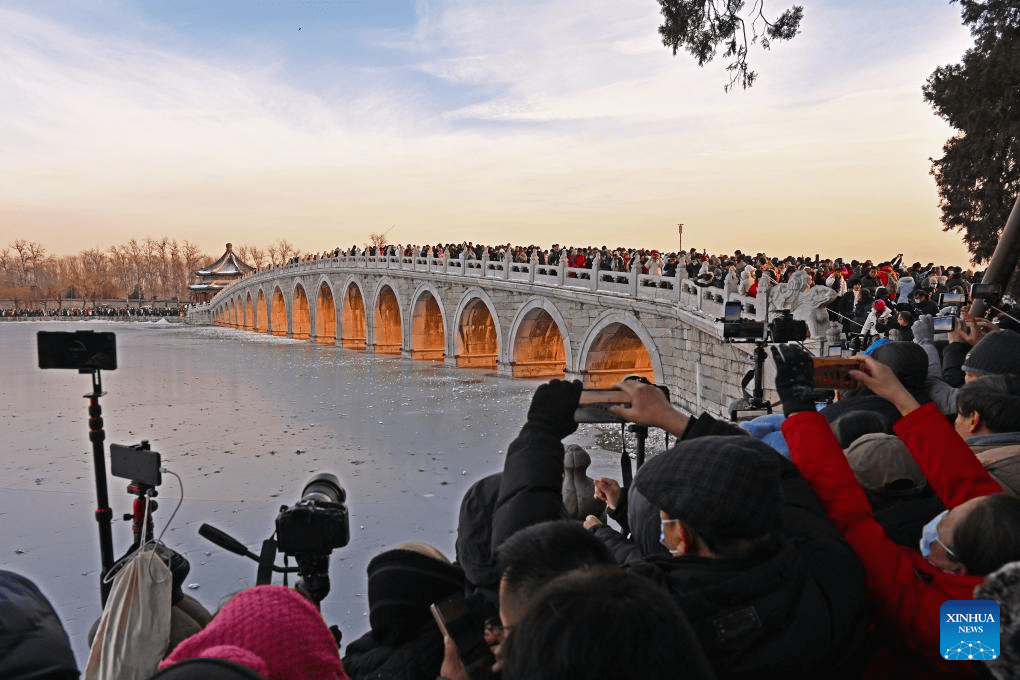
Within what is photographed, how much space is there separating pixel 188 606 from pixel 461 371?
2173 cm

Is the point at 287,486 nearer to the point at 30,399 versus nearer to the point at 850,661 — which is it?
the point at 850,661

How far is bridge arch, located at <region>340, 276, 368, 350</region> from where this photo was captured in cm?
3516

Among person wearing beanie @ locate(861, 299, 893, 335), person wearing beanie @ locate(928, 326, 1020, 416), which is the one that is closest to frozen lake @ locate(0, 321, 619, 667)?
person wearing beanie @ locate(928, 326, 1020, 416)

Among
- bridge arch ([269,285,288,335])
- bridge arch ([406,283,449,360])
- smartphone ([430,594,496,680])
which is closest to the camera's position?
smartphone ([430,594,496,680])

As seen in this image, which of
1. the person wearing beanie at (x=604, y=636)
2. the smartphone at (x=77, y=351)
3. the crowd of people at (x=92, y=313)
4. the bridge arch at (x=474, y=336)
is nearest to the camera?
the person wearing beanie at (x=604, y=636)

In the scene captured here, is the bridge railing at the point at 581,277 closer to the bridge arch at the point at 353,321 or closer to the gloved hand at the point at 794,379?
the bridge arch at the point at 353,321

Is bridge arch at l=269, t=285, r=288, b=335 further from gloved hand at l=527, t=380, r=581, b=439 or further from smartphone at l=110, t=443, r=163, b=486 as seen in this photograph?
gloved hand at l=527, t=380, r=581, b=439

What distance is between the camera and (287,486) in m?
10.0

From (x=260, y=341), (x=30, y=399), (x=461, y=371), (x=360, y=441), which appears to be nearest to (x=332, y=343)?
(x=260, y=341)

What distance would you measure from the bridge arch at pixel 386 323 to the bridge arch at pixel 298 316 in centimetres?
1193

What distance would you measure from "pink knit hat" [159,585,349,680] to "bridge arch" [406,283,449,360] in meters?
26.5

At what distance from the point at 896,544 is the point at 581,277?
59.5ft

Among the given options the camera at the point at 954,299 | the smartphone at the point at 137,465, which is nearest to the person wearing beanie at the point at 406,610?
the smartphone at the point at 137,465

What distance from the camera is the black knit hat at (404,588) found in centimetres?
168
